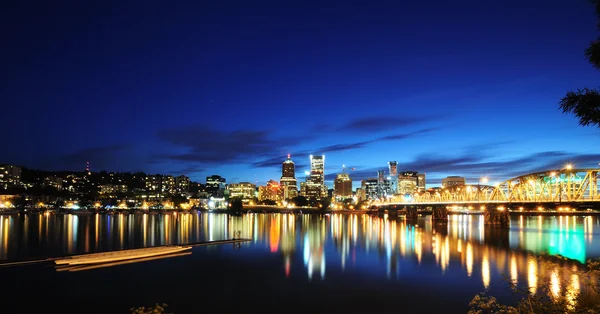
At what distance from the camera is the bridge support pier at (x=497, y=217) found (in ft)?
364

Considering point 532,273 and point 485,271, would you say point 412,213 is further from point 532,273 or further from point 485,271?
point 532,273

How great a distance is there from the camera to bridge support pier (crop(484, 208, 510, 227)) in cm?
11106

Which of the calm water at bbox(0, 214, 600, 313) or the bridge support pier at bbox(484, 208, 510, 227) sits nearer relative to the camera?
the calm water at bbox(0, 214, 600, 313)

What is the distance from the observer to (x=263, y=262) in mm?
46031

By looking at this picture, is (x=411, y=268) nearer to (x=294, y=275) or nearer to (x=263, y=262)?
(x=294, y=275)

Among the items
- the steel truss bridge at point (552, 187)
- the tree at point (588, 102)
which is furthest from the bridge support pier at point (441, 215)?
the tree at point (588, 102)

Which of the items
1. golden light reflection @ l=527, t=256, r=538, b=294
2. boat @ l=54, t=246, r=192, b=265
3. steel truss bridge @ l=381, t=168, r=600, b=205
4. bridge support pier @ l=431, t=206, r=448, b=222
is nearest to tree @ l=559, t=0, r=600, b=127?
golden light reflection @ l=527, t=256, r=538, b=294

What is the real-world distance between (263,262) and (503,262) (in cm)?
2733

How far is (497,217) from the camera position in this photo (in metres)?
115

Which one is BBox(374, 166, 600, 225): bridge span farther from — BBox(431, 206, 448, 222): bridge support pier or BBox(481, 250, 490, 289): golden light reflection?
BBox(481, 250, 490, 289): golden light reflection

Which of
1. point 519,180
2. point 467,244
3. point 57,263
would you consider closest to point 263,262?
point 57,263

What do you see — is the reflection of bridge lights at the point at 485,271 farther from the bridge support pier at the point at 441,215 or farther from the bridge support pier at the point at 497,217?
the bridge support pier at the point at 441,215

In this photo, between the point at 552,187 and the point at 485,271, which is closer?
the point at 485,271

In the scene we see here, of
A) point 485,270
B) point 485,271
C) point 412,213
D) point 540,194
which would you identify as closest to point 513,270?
point 485,270
